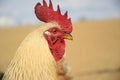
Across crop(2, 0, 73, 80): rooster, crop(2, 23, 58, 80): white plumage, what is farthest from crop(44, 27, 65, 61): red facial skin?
crop(2, 23, 58, 80): white plumage

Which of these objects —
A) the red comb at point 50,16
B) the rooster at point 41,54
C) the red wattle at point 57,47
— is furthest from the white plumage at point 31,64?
the red comb at point 50,16

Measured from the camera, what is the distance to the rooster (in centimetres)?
320

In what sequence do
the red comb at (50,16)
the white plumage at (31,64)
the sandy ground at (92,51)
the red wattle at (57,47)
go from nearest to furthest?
the white plumage at (31,64) → the red wattle at (57,47) → the red comb at (50,16) → the sandy ground at (92,51)

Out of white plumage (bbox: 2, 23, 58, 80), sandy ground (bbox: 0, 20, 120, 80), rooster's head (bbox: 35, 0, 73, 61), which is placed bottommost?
sandy ground (bbox: 0, 20, 120, 80)

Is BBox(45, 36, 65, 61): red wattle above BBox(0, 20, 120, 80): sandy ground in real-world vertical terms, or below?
above

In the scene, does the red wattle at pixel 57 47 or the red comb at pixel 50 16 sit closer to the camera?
the red wattle at pixel 57 47

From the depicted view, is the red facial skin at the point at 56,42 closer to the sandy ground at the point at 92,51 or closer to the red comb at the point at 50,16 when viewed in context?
the red comb at the point at 50,16

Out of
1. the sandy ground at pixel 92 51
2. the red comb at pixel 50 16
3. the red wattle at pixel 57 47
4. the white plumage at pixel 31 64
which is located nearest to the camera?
the white plumage at pixel 31 64

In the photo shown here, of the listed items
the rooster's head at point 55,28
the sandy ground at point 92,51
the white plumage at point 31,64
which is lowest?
the sandy ground at point 92,51

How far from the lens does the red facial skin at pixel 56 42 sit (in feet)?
11.2

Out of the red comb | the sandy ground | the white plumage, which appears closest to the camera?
the white plumage

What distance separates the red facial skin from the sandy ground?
4.19m

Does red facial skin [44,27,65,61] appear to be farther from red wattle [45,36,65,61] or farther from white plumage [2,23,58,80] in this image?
white plumage [2,23,58,80]

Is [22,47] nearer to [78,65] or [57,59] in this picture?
[57,59]
